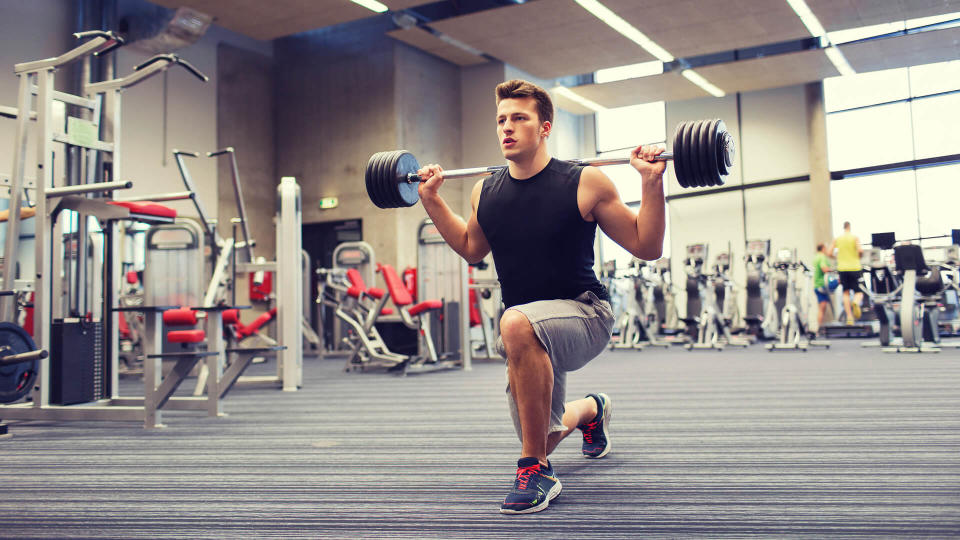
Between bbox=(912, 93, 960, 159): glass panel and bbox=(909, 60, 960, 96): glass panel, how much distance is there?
0.42 feet

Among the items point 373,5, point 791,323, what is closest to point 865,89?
point 791,323

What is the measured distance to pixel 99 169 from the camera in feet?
14.1

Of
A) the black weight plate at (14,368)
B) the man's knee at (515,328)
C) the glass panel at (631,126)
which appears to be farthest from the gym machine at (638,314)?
the man's knee at (515,328)

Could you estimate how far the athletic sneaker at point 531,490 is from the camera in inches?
70.8

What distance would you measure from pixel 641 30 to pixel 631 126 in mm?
4603

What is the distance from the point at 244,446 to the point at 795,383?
339 cm

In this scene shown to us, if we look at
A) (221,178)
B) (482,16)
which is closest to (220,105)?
(221,178)

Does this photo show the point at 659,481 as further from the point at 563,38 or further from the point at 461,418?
the point at 563,38

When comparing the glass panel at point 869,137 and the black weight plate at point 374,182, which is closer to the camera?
the black weight plate at point 374,182

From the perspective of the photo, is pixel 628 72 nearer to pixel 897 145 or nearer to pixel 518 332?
pixel 897 145

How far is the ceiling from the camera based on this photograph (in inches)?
362

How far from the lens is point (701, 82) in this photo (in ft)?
41.3

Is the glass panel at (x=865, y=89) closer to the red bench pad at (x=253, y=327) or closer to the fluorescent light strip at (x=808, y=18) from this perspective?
the fluorescent light strip at (x=808, y=18)

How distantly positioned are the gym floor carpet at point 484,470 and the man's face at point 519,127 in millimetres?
925
